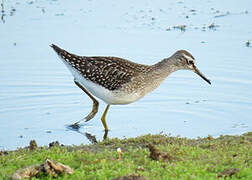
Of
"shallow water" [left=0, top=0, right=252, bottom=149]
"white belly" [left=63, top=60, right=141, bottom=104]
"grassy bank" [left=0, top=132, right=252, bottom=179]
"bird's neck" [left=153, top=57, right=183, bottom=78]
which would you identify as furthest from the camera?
"shallow water" [left=0, top=0, right=252, bottom=149]

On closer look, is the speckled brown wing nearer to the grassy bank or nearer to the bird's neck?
the bird's neck

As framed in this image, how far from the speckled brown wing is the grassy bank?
1709 mm

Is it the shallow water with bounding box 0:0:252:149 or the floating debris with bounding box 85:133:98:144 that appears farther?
the shallow water with bounding box 0:0:252:149

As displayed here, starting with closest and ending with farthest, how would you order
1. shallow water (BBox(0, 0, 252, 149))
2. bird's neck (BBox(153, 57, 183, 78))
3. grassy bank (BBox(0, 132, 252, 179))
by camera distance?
grassy bank (BBox(0, 132, 252, 179)) < bird's neck (BBox(153, 57, 183, 78)) < shallow water (BBox(0, 0, 252, 149))

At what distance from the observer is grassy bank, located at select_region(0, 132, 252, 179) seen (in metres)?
6.00

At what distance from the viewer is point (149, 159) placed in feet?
21.5

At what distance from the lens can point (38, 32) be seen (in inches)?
572

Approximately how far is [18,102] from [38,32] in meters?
3.92

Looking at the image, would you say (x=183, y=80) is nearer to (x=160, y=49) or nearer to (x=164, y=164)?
(x=160, y=49)

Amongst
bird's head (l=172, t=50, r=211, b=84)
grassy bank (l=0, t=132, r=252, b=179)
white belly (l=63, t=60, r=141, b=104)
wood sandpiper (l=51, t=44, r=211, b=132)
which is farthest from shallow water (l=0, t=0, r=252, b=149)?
grassy bank (l=0, t=132, r=252, b=179)

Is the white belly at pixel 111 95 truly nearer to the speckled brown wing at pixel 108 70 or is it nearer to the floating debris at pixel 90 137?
the speckled brown wing at pixel 108 70

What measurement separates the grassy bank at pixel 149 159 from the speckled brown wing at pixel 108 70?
1709 mm

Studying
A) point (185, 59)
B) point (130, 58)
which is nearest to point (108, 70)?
point (185, 59)

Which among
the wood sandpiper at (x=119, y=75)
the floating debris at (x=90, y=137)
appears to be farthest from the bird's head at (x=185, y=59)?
the floating debris at (x=90, y=137)
